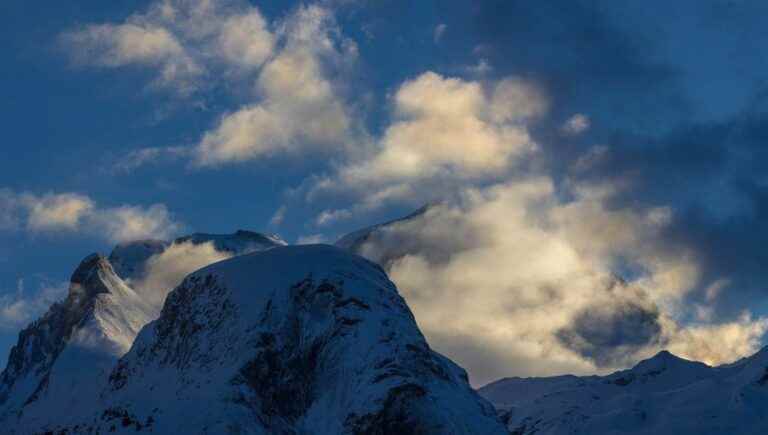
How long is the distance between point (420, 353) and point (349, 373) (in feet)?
36.2

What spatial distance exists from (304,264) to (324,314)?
13612mm

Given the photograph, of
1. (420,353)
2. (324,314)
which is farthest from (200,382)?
(420,353)

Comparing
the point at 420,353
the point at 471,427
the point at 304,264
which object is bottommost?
the point at 471,427

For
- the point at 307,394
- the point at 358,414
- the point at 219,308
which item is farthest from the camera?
the point at 219,308

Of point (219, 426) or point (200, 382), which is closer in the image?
point (219, 426)

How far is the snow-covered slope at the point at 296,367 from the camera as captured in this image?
164 meters

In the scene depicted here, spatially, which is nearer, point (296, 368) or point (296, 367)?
point (296, 368)

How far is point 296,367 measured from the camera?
177375mm

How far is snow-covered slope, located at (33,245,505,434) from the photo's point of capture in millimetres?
163625

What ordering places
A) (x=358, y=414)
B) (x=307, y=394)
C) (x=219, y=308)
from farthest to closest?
(x=219, y=308) → (x=307, y=394) → (x=358, y=414)

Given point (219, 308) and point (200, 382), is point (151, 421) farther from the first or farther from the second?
point (219, 308)

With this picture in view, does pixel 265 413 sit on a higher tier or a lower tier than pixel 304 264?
lower

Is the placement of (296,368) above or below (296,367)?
below

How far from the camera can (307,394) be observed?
174125mm
